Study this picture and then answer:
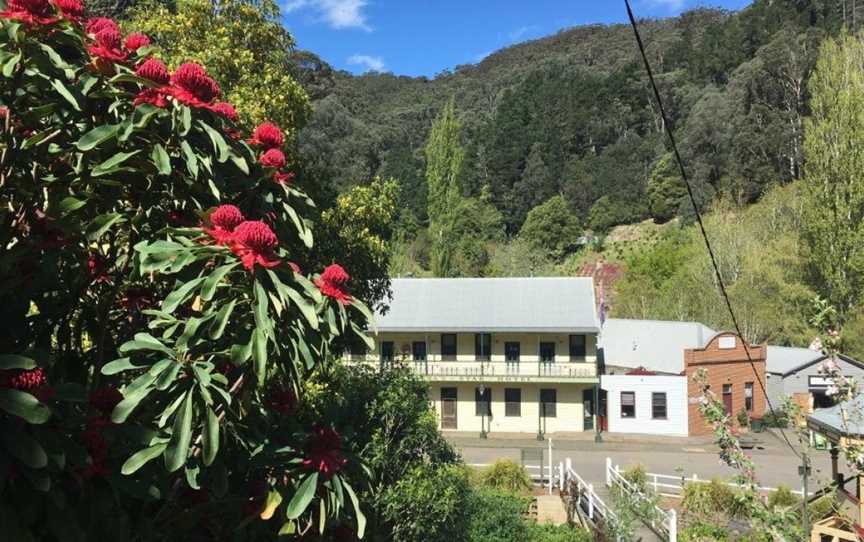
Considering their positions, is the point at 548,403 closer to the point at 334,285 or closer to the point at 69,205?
the point at 334,285

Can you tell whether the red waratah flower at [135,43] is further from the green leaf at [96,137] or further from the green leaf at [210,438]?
the green leaf at [210,438]

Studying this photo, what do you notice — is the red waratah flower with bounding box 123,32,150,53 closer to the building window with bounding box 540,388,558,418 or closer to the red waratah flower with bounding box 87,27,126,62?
the red waratah flower with bounding box 87,27,126,62

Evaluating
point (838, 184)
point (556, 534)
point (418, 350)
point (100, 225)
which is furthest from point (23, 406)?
point (838, 184)

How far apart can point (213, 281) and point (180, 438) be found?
59cm

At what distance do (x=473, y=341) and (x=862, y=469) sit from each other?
23377mm

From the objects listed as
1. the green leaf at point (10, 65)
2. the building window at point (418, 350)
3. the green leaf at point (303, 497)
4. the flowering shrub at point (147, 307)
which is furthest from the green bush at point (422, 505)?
the building window at point (418, 350)

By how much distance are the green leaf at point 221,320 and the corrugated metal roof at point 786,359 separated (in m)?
31.7

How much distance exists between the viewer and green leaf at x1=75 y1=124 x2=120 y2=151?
2.91 m

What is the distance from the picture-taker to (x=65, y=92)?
292cm

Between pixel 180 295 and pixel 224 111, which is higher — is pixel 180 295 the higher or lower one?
the lower one

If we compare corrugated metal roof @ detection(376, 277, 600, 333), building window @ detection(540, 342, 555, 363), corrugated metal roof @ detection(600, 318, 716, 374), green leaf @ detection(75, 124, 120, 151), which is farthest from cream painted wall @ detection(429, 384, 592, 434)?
green leaf @ detection(75, 124, 120, 151)

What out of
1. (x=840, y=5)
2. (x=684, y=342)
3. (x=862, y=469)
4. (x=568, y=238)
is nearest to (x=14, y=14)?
(x=862, y=469)

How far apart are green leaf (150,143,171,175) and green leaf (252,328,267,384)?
94cm

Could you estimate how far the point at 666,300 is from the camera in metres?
40.4
